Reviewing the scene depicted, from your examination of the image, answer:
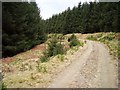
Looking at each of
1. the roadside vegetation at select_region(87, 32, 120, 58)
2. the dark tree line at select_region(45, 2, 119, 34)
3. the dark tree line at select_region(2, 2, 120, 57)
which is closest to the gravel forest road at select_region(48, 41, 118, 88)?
the roadside vegetation at select_region(87, 32, 120, 58)

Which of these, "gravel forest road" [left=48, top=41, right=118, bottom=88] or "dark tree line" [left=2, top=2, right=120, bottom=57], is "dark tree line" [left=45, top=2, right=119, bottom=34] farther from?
"gravel forest road" [left=48, top=41, right=118, bottom=88]

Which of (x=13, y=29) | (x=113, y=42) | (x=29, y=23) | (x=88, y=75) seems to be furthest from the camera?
(x=29, y=23)

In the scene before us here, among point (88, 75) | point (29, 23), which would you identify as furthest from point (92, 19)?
point (88, 75)

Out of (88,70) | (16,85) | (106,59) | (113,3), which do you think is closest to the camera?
(16,85)

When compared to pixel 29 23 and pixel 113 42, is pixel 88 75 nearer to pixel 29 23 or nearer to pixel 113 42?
pixel 113 42

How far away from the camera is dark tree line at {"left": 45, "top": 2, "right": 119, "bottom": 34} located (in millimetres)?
62812

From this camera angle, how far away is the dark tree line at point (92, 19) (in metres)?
62.8

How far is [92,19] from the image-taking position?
78.8m

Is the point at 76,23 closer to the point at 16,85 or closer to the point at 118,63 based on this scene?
the point at 118,63

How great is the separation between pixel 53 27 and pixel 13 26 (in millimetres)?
84058

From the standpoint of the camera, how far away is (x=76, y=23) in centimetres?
9469

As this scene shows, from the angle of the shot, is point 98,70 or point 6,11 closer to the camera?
point 98,70

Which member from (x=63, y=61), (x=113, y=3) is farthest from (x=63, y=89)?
(x=113, y=3)

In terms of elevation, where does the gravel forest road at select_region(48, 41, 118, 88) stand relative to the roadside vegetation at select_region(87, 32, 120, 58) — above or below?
below
